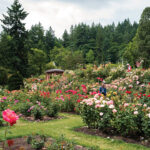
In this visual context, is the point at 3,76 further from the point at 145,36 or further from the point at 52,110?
the point at 145,36

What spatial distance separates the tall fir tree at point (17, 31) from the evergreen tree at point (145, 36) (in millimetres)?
18632

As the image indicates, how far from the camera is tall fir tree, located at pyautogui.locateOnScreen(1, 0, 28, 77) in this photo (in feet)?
91.4

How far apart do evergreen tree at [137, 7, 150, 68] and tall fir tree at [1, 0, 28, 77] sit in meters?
18.6

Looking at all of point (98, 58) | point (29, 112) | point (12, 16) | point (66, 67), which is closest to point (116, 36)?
point (98, 58)

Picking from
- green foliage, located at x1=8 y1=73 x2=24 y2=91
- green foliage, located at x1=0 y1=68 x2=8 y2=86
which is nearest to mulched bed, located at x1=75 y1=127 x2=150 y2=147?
green foliage, located at x1=8 y1=73 x2=24 y2=91

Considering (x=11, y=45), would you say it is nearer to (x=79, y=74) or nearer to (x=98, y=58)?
(x=79, y=74)

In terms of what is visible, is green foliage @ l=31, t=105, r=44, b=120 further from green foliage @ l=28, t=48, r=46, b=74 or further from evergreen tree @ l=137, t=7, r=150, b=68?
evergreen tree @ l=137, t=7, r=150, b=68

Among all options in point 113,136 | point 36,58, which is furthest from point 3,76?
point 113,136

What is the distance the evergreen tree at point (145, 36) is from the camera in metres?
30.9

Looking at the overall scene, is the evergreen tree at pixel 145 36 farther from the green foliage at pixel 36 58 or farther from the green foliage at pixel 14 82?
the green foliage at pixel 14 82

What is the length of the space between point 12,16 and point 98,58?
36.0m

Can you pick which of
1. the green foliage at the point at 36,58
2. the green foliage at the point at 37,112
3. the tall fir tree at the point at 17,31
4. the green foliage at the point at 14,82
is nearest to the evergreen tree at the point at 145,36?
the green foliage at the point at 36,58

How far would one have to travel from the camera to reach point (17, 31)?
28781mm

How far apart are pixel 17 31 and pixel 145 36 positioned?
811 inches
